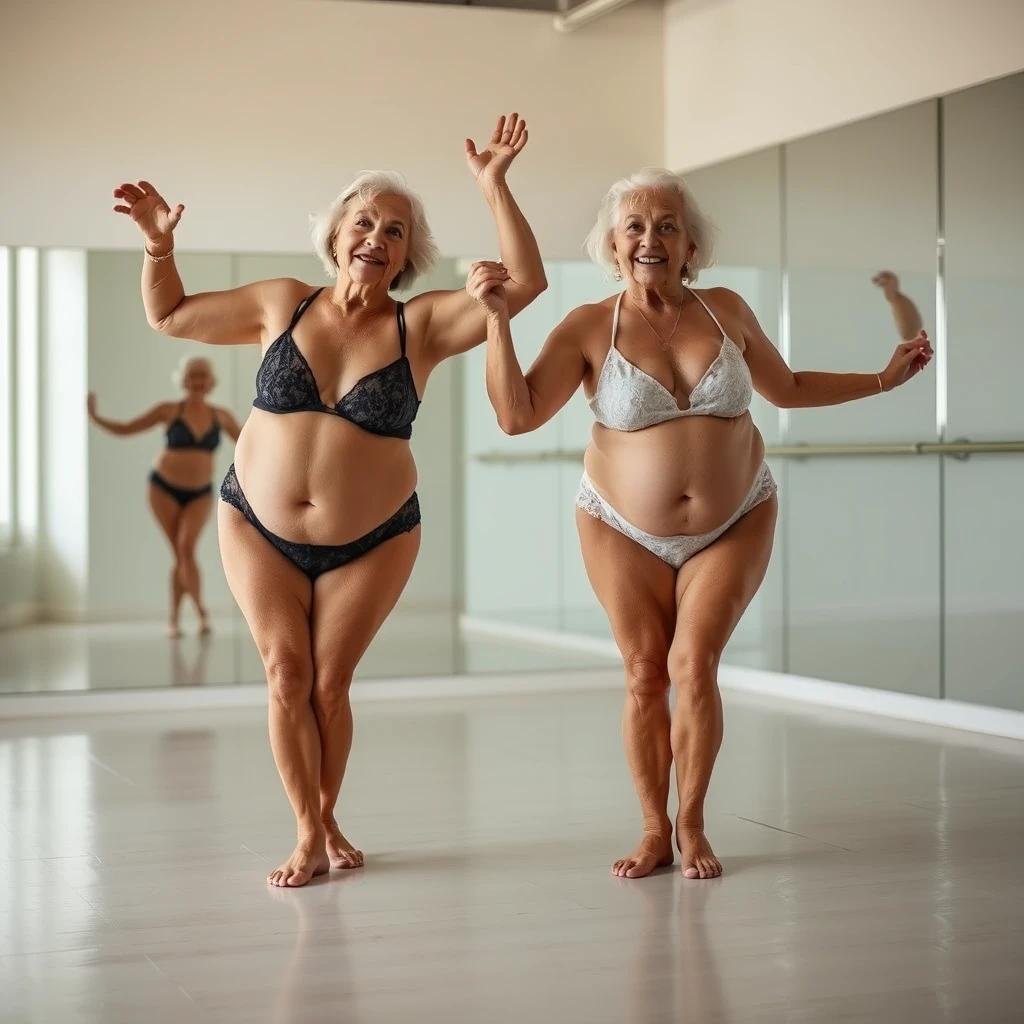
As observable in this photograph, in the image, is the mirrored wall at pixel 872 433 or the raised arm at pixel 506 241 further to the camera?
the mirrored wall at pixel 872 433

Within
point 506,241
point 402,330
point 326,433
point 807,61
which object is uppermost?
point 807,61

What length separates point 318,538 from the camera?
13.0ft

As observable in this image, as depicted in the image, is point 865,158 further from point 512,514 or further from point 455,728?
point 455,728

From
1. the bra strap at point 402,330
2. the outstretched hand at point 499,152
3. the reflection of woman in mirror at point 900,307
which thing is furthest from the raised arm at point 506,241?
the reflection of woman in mirror at point 900,307

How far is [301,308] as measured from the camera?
13.3 ft

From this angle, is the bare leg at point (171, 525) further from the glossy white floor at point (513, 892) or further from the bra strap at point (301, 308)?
the bra strap at point (301, 308)

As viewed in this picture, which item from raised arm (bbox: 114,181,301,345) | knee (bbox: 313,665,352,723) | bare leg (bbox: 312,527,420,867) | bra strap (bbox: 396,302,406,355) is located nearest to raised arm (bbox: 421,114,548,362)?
bra strap (bbox: 396,302,406,355)

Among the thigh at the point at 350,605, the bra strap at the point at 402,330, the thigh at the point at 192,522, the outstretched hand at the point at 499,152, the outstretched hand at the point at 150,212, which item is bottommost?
the thigh at the point at 350,605

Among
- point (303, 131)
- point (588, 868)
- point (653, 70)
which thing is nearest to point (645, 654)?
point (588, 868)

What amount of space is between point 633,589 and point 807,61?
403cm

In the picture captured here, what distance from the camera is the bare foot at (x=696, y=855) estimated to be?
3.98 meters

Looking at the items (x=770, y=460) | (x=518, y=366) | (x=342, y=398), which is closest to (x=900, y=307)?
(x=770, y=460)

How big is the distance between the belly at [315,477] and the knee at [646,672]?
0.76m

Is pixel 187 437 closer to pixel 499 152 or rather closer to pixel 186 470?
pixel 186 470
